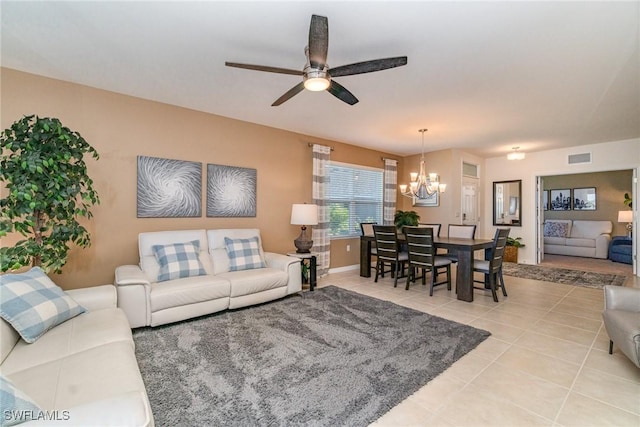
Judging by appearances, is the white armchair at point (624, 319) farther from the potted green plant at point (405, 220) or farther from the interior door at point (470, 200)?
the interior door at point (470, 200)

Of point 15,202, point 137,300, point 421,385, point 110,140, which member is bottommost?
point 421,385

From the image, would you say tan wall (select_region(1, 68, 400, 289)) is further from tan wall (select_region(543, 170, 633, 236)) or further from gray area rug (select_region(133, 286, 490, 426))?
tan wall (select_region(543, 170, 633, 236))

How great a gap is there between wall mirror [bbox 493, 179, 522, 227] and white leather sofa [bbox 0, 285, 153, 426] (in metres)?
7.63

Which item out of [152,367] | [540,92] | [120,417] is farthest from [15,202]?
[540,92]

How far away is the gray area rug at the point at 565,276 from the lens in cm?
484

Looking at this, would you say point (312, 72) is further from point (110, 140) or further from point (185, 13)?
point (110, 140)

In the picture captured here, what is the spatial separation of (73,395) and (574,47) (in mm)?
3928

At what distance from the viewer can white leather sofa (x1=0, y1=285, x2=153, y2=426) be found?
3.19ft

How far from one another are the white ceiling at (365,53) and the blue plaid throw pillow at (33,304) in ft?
6.01

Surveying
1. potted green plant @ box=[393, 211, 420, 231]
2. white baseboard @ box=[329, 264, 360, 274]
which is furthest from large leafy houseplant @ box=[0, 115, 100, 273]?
potted green plant @ box=[393, 211, 420, 231]

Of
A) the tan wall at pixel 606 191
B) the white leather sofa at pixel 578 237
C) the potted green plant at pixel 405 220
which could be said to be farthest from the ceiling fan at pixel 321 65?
the tan wall at pixel 606 191

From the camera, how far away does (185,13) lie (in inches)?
79.3

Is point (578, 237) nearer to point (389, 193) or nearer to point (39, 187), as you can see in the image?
point (389, 193)

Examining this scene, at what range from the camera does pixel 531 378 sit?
6.87ft
